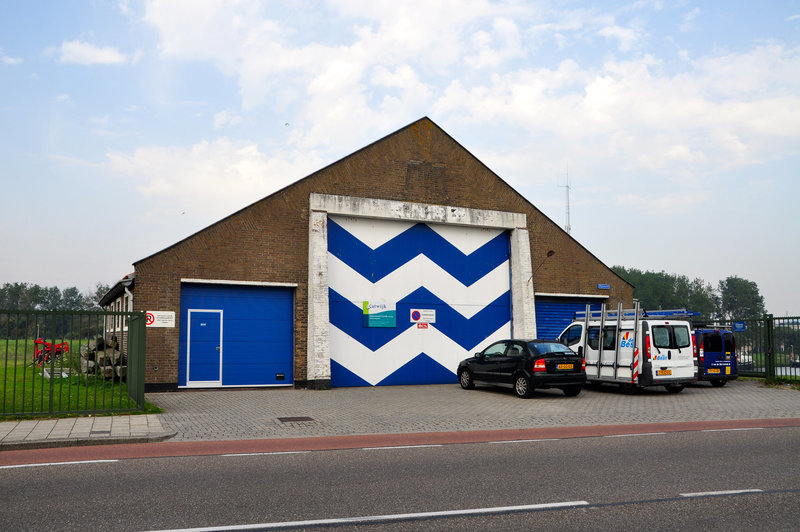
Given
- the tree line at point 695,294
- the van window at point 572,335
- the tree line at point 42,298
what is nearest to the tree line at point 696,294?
the tree line at point 695,294

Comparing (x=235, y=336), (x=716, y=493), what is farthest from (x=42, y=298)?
(x=716, y=493)

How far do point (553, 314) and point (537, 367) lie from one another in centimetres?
797

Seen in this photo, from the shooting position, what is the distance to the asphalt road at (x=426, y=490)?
17.9 feet

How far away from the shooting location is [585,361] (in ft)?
62.1

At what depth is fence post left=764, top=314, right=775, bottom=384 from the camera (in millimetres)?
21000

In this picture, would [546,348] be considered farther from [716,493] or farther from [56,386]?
[56,386]

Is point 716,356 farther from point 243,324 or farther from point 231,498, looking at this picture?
point 231,498

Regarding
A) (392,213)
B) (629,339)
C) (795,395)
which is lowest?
(795,395)

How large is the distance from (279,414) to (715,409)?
9560 millimetres

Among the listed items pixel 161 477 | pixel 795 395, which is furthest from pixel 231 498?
pixel 795 395

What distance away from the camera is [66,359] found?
39.5 feet

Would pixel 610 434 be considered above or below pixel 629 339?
below

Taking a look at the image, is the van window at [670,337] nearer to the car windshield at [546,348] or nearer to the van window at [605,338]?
the van window at [605,338]

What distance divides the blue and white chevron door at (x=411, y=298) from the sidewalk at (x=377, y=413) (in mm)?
1577
